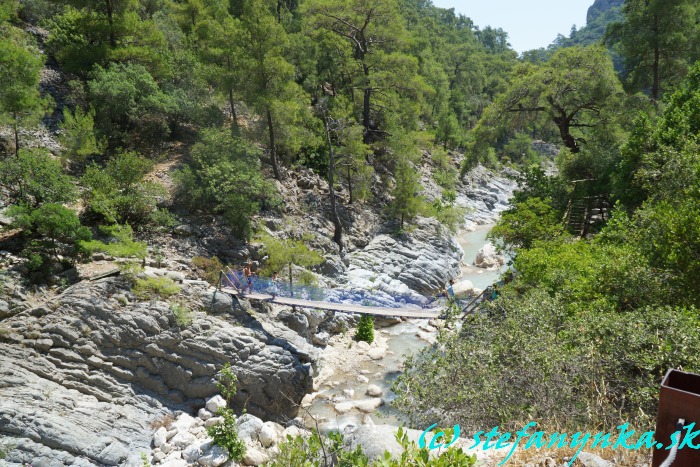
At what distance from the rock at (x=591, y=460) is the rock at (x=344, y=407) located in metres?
8.56

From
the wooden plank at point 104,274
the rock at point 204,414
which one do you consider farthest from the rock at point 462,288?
the wooden plank at point 104,274

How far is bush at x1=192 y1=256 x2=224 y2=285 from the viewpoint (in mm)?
13219

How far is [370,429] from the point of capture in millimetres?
4988

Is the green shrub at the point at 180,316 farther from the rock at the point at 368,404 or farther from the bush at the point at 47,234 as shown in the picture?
the rock at the point at 368,404

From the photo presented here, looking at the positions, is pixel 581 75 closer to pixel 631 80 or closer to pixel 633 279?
pixel 631 80

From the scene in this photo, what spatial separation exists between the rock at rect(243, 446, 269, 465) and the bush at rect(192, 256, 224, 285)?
5.49m

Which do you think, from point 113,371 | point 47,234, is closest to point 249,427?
point 113,371

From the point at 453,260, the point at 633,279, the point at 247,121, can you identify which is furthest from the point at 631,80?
the point at 247,121

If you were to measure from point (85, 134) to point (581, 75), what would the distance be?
17.7 m

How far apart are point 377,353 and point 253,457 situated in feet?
20.7

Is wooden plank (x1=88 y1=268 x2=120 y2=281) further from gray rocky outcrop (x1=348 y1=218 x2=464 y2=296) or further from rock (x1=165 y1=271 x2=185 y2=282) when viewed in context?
gray rocky outcrop (x1=348 y1=218 x2=464 y2=296)

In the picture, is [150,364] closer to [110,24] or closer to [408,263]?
[408,263]

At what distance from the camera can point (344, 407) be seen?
38.1 ft

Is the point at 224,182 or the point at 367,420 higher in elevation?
the point at 224,182
